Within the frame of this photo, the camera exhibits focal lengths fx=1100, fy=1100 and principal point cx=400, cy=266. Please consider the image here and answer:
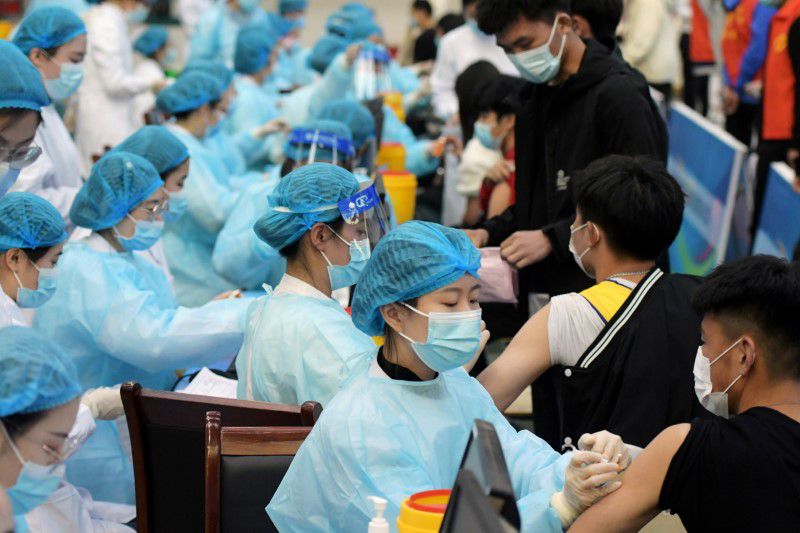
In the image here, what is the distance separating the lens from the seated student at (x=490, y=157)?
441 centimetres

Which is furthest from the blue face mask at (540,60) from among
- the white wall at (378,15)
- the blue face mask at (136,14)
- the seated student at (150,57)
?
the white wall at (378,15)

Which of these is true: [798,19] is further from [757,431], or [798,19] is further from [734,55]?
[757,431]

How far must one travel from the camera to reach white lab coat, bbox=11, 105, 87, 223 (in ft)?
14.5

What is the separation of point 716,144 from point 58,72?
361cm

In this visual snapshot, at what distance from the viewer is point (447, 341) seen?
202 cm

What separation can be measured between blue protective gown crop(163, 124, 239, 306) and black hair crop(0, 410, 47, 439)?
2947 millimetres

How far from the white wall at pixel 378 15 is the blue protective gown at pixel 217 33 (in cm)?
628

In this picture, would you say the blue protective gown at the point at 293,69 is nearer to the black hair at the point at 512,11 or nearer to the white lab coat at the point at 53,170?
the white lab coat at the point at 53,170

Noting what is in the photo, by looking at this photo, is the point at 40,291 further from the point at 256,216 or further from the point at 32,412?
the point at 32,412

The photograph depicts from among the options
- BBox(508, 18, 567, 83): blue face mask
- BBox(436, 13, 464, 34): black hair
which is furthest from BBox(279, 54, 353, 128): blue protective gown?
BBox(436, 13, 464, 34): black hair

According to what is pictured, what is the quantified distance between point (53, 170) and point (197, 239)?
0.68 m

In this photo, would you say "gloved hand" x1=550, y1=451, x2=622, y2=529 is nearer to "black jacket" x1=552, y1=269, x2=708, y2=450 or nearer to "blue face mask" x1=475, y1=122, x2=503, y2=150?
"black jacket" x1=552, y1=269, x2=708, y2=450

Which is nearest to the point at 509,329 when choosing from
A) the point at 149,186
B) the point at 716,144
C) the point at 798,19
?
the point at 149,186

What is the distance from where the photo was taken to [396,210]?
457cm
